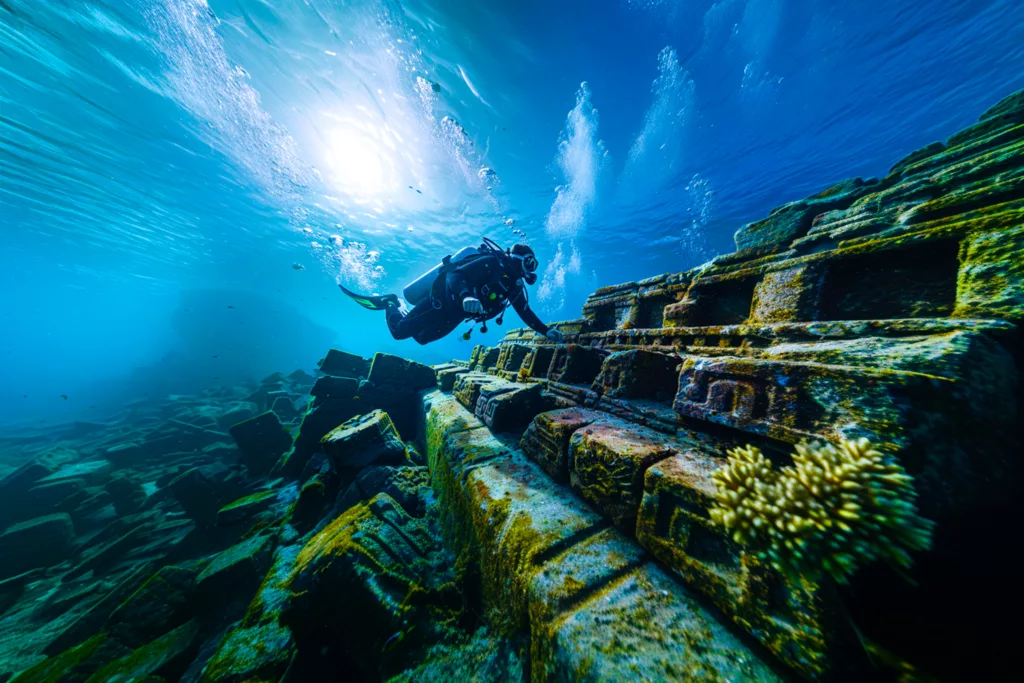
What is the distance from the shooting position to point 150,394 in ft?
94.2

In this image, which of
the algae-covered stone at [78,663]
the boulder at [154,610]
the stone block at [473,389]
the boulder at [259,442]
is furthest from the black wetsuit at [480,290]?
the algae-covered stone at [78,663]

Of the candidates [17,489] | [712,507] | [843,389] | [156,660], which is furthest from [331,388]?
[17,489]

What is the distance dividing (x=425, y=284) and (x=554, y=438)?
798 centimetres

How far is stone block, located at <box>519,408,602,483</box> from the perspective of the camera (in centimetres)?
271

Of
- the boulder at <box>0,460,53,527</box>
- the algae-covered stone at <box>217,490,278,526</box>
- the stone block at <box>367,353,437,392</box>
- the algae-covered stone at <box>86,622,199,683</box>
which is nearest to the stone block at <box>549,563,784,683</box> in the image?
the algae-covered stone at <box>86,622,199,683</box>

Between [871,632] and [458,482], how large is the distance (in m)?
2.87

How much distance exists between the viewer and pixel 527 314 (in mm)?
7449

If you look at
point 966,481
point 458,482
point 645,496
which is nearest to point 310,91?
point 458,482

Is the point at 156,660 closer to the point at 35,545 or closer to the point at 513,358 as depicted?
the point at 513,358

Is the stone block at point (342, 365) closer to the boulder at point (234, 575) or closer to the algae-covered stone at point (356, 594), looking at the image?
the boulder at point (234, 575)

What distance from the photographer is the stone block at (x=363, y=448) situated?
4641 mm

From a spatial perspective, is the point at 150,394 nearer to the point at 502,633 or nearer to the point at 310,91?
the point at 310,91

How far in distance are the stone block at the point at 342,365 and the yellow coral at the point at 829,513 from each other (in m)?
11.5

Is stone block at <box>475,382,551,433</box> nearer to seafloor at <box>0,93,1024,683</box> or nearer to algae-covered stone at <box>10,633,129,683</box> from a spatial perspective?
seafloor at <box>0,93,1024,683</box>
